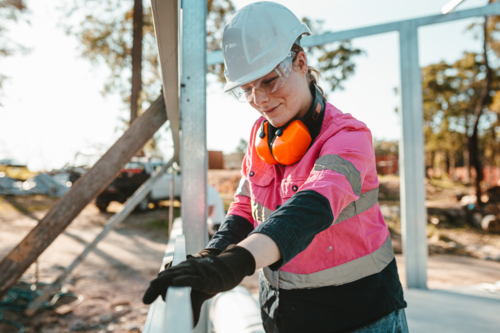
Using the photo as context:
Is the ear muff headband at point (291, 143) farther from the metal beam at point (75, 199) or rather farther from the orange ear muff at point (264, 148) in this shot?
the metal beam at point (75, 199)

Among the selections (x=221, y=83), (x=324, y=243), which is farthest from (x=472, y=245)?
(x=324, y=243)

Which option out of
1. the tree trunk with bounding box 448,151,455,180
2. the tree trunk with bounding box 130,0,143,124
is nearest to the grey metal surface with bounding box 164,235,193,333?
the tree trunk with bounding box 130,0,143,124

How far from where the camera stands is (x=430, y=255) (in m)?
7.11

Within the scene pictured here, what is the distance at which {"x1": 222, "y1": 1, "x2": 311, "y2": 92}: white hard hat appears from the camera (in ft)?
3.63

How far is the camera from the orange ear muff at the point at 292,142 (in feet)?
3.58

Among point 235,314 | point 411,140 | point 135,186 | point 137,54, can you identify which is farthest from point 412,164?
point 135,186

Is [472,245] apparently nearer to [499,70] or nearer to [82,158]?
[499,70]

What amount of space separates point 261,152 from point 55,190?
15336mm

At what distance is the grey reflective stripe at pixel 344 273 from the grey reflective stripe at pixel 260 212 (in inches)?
8.1

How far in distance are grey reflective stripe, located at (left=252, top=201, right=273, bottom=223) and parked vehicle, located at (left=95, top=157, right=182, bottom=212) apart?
924cm

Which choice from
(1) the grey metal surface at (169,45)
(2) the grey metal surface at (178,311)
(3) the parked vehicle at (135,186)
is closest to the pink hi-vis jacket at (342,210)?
(2) the grey metal surface at (178,311)

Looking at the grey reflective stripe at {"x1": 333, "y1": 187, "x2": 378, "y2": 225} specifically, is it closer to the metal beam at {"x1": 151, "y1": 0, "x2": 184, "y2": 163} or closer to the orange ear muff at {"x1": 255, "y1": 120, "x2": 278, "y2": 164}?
the orange ear muff at {"x1": 255, "y1": 120, "x2": 278, "y2": 164}

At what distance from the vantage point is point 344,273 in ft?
3.39

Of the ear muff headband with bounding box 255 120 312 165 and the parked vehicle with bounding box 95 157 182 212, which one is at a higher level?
the ear muff headband with bounding box 255 120 312 165
